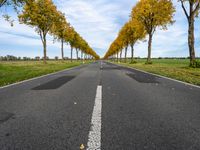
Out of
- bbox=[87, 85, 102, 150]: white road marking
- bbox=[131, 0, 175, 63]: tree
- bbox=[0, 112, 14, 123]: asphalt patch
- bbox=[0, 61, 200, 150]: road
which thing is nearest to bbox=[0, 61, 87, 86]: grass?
bbox=[0, 112, 14, 123]: asphalt patch

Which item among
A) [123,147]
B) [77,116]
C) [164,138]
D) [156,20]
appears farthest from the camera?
[156,20]

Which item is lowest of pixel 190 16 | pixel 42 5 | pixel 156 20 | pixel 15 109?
pixel 15 109

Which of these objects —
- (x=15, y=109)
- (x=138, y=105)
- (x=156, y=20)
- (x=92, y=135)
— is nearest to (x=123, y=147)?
(x=92, y=135)

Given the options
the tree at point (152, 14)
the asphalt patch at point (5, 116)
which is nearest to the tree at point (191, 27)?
the tree at point (152, 14)

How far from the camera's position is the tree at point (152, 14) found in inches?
1309

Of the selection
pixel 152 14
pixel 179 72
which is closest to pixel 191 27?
pixel 179 72

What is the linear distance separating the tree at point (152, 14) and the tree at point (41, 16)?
16.3 m

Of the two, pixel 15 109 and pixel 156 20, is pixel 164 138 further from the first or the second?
pixel 156 20

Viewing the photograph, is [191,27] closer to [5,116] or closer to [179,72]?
[179,72]

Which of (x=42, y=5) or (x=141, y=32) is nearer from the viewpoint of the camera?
(x=42, y=5)

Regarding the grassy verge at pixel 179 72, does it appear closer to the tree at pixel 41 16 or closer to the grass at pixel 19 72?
the grass at pixel 19 72

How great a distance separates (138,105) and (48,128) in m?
2.66

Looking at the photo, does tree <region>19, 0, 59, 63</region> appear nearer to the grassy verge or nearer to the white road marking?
the grassy verge

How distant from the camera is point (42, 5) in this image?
37000mm
